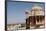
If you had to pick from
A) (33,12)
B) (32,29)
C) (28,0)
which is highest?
(28,0)

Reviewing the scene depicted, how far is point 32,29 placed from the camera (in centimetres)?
131

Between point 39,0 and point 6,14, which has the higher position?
point 39,0

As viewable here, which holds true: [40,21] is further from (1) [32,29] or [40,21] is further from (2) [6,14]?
(2) [6,14]

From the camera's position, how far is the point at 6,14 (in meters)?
1.25

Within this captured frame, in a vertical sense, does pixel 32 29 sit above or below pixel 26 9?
below

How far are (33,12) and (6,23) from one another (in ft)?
1.26

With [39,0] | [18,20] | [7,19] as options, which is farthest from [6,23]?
[39,0]

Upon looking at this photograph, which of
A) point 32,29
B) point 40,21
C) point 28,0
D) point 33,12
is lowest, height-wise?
point 32,29

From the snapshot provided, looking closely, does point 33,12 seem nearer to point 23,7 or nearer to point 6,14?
point 23,7

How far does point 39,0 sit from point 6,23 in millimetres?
539

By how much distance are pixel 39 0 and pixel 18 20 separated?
395 millimetres

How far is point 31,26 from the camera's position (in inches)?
51.5

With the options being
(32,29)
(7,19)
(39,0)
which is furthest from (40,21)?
(7,19)

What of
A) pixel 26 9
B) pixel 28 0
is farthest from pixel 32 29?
pixel 28 0
